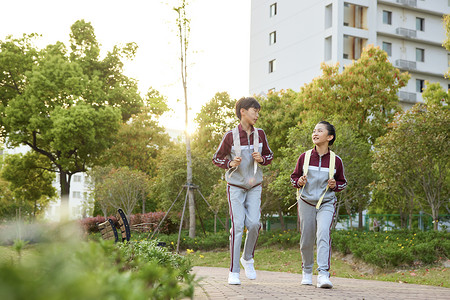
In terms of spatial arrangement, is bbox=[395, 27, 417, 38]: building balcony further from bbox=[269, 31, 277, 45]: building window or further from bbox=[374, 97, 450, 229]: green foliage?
bbox=[374, 97, 450, 229]: green foliage

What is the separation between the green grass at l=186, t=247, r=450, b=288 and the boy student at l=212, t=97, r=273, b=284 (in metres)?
2.71

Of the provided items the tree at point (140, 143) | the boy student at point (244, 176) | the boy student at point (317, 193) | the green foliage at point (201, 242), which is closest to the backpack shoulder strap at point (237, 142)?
the boy student at point (244, 176)

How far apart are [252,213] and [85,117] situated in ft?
90.3

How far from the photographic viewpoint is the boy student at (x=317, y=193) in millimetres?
6340

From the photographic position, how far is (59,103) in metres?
33.8

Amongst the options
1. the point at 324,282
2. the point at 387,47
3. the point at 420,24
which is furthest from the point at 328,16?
the point at 324,282

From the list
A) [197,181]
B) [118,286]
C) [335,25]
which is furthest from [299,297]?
[335,25]

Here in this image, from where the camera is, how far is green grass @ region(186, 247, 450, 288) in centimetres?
1029

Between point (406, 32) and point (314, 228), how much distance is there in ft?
144

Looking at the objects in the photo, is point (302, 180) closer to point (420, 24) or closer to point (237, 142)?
point (237, 142)

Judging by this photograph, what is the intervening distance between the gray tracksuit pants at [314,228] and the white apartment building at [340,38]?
36.3m

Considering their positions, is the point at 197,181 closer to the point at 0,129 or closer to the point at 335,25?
the point at 0,129

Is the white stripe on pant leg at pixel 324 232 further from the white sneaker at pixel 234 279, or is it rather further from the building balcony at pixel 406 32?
the building balcony at pixel 406 32

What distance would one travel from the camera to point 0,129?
1382 inches
